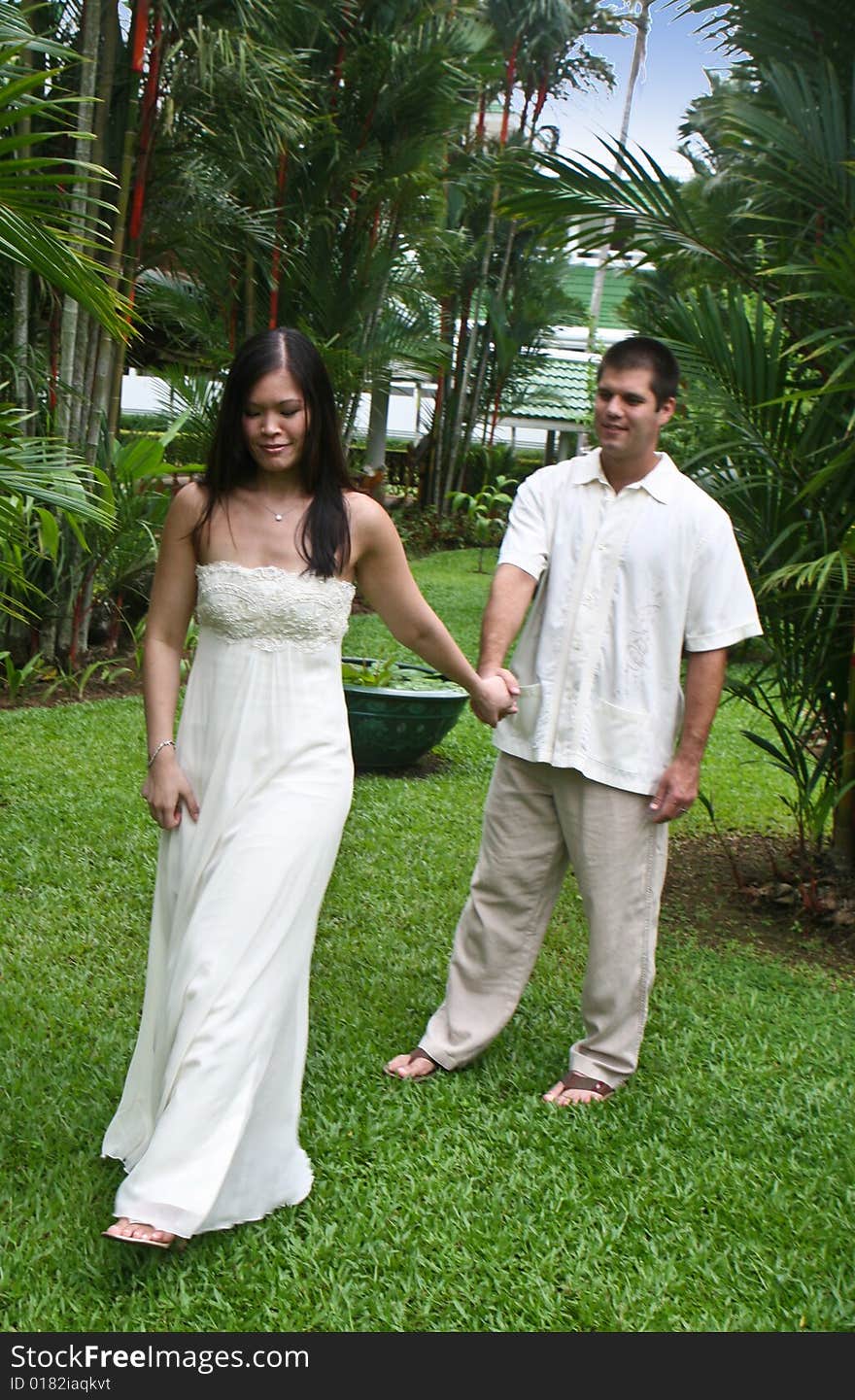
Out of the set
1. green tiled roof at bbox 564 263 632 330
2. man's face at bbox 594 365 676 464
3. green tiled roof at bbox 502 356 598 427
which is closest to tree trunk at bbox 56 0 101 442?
man's face at bbox 594 365 676 464

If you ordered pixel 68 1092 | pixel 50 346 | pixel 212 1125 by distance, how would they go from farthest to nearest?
1. pixel 50 346
2. pixel 68 1092
3. pixel 212 1125

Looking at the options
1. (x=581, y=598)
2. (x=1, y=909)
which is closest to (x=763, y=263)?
(x=581, y=598)

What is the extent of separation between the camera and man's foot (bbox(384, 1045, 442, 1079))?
412cm

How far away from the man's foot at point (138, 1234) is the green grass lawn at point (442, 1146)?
15 centimetres

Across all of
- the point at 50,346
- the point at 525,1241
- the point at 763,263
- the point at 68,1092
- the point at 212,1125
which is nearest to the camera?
the point at 212,1125

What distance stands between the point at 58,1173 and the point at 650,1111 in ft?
5.41

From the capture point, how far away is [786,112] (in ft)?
18.3

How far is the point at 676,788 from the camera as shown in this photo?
12.7 ft

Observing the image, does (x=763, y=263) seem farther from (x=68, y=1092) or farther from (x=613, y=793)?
(x=68, y=1092)

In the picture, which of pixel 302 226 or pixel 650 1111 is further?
pixel 302 226

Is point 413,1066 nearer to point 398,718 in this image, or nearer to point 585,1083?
point 585,1083

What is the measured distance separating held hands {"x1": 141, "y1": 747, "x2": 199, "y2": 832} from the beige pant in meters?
1.10

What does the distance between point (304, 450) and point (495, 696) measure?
0.89 metres

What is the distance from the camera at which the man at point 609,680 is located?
3.90 m
